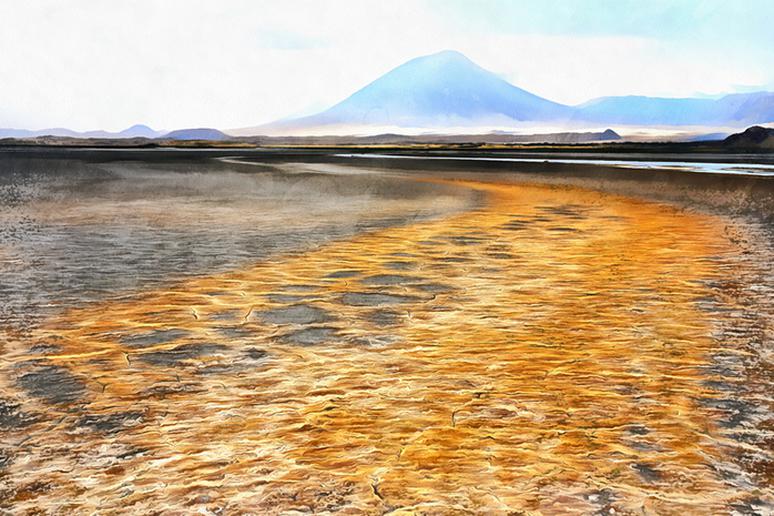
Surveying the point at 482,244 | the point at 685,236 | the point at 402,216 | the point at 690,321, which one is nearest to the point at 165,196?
the point at 402,216

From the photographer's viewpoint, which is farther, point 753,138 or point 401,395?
point 753,138

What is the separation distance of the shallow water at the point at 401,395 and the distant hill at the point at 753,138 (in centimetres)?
12880

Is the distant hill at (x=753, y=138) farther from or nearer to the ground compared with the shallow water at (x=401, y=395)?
nearer to the ground

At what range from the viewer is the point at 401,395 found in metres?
4.03

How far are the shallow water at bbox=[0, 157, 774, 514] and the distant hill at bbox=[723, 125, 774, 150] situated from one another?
423 feet

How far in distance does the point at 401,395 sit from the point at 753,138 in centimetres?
13668

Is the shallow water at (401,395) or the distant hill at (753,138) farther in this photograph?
the distant hill at (753,138)

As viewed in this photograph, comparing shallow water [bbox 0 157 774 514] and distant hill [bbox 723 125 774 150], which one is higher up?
shallow water [bbox 0 157 774 514]

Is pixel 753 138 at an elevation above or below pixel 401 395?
below

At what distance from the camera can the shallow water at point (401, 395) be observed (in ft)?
9.74

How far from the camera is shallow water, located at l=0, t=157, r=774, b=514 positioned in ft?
9.74

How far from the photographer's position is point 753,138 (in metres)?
127

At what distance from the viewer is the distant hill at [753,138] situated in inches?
4914

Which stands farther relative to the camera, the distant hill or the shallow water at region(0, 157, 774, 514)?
the distant hill
